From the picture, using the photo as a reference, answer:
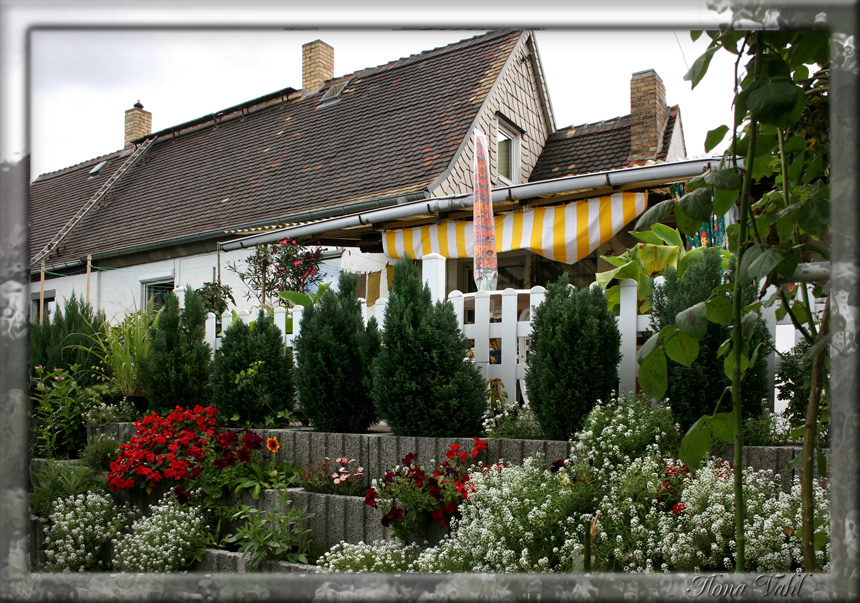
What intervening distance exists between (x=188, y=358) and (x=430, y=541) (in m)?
2.67

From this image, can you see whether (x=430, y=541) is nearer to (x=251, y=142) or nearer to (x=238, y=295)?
(x=238, y=295)

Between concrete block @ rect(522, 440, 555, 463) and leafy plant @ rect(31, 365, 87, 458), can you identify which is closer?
concrete block @ rect(522, 440, 555, 463)

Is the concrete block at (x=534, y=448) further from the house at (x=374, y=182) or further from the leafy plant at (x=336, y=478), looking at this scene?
the house at (x=374, y=182)

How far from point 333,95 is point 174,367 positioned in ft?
30.8

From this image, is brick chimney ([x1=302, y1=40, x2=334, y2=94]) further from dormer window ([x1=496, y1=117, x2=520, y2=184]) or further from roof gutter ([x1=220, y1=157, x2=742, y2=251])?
roof gutter ([x1=220, y1=157, x2=742, y2=251])

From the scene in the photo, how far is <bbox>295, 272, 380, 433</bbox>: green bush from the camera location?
4.68 m

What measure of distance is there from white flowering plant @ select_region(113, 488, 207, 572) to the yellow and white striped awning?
13.0ft

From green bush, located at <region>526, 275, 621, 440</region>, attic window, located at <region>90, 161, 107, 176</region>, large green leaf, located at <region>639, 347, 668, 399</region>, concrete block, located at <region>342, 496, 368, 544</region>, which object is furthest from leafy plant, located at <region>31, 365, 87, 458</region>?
attic window, located at <region>90, 161, 107, 176</region>

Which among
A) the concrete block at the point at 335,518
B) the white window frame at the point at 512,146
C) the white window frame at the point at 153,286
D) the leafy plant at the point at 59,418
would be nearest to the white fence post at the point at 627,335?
the concrete block at the point at 335,518

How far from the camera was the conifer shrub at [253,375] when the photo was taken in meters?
5.14

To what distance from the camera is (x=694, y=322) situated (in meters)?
1.47

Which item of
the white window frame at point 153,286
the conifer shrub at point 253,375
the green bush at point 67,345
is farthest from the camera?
the white window frame at point 153,286

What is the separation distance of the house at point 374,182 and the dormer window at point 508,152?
3 centimetres

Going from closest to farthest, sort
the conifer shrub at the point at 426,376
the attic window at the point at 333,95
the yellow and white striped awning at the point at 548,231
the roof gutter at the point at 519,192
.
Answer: the conifer shrub at the point at 426,376 → the roof gutter at the point at 519,192 → the yellow and white striped awning at the point at 548,231 → the attic window at the point at 333,95
